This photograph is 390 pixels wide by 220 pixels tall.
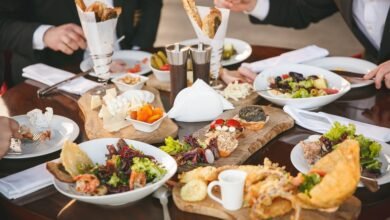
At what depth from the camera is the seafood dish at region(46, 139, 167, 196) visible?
1531 millimetres

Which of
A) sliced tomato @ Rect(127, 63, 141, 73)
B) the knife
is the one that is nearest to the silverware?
the knife

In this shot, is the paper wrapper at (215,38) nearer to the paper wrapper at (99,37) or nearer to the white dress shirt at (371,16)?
the paper wrapper at (99,37)

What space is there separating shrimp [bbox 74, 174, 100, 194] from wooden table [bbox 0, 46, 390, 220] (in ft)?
0.28

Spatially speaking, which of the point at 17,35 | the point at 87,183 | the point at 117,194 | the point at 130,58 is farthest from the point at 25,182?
the point at 17,35

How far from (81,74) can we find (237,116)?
2.90ft

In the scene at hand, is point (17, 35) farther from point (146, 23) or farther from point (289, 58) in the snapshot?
point (289, 58)

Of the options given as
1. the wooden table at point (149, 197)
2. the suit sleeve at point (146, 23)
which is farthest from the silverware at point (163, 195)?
the suit sleeve at point (146, 23)

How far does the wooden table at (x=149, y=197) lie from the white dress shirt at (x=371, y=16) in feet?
2.08

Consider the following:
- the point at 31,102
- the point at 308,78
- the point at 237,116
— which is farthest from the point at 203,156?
the point at 31,102

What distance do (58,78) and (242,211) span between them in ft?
4.84

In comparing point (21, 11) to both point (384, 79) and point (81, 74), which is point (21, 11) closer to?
point (81, 74)

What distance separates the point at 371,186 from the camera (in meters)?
1.54

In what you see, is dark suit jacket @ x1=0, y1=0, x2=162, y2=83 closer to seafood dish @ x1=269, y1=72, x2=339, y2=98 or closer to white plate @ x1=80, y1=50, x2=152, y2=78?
white plate @ x1=80, y1=50, x2=152, y2=78

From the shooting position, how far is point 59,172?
160 centimetres
